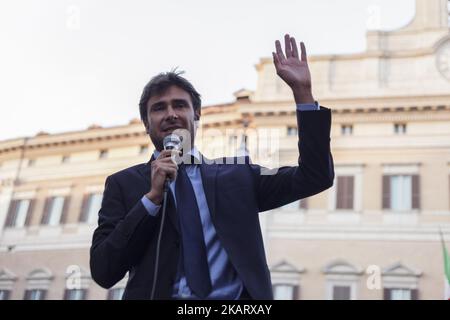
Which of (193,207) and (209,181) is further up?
(209,181)

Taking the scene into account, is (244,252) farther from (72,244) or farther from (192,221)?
(72,244)

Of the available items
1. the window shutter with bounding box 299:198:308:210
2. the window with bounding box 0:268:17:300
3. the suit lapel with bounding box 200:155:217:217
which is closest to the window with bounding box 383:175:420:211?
the window shutter with bounding box 299:198:308:210

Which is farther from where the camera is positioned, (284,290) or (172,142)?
(284,290)

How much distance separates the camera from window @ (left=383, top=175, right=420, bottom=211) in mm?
20125

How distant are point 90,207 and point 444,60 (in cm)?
1358

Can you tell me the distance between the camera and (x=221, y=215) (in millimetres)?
2398

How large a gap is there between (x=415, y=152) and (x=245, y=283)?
19442mm

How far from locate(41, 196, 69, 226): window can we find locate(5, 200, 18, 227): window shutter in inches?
57.2

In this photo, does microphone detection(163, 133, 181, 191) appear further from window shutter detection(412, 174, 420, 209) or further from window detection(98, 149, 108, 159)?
window detection(98, 149, 108, 159)

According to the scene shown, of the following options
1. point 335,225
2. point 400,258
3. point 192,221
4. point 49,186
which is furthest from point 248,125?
point 192,221

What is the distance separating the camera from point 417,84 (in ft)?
71.5

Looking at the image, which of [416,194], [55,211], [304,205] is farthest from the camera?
[55,211]

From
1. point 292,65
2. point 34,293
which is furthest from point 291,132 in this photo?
point 292,65

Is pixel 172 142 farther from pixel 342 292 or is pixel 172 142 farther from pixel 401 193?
pixel 401 193
